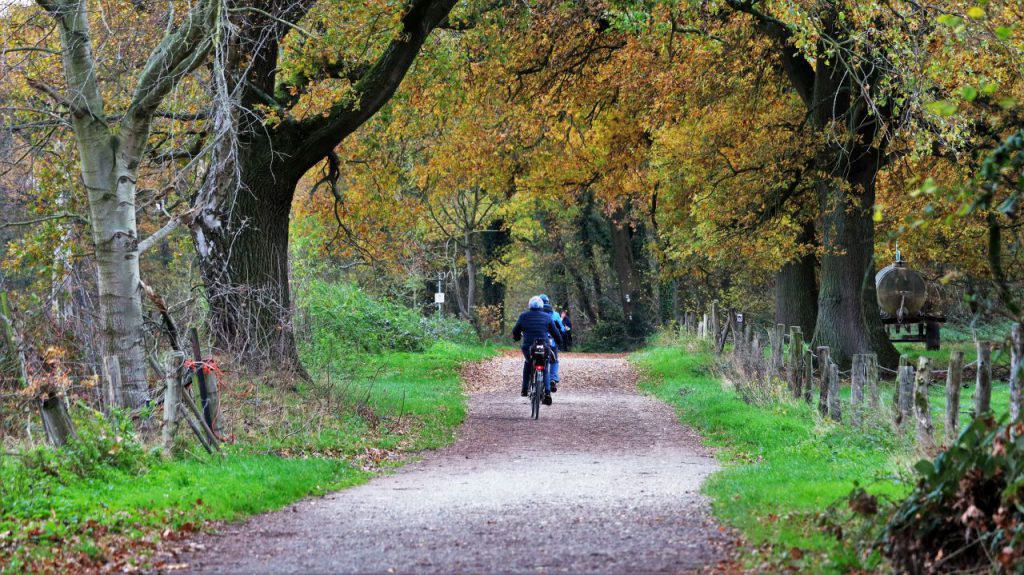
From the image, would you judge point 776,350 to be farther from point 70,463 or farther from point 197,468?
point 70,463

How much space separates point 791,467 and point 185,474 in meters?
5.93

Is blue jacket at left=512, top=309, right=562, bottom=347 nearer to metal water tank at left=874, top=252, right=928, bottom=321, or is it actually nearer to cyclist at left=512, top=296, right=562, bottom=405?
cyclist at left=512, top=296, right=562, bottom=405

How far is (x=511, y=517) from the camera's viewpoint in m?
8.84

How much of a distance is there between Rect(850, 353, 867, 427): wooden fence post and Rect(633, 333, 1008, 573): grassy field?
0.77 ft

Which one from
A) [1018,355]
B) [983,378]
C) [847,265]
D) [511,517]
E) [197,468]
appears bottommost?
[511,517]

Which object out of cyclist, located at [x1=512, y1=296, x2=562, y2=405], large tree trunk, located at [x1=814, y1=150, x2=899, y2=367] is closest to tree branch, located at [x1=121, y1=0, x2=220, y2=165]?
cyclist, located at [x1=512, y1=296, x2=562, y2=405]

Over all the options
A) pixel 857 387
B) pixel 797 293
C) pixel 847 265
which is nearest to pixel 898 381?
pixel 857 387

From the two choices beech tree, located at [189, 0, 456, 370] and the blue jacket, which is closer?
beech tree, located at [189, 0, 456, 370]

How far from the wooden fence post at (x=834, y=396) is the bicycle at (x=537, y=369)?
4.85 meters

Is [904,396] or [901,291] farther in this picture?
[901,291]

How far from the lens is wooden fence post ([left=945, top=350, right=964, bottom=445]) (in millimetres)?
9547

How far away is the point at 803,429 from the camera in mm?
14023

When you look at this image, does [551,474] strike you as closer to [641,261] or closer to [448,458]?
[448,458]

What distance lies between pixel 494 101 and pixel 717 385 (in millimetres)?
8074
